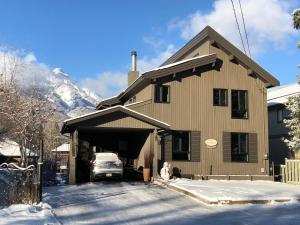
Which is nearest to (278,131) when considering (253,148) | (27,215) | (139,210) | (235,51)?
(253,148)

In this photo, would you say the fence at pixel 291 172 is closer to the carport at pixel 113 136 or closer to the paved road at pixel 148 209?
the carport at pixel 113 136

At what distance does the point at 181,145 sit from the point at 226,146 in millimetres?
2944

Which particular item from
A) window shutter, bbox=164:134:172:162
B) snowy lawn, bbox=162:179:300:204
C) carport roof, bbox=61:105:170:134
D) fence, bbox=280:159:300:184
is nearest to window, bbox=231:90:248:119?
fence, bbox=280:159:300:184

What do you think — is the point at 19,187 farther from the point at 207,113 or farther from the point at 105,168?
the point at 207,113

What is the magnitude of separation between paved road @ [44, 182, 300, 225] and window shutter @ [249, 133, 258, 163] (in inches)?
369

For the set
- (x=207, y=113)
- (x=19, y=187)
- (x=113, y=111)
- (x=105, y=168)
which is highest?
(x=207, y=113)

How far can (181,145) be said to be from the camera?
28.3m

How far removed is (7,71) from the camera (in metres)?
28.9

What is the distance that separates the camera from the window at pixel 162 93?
92.9 ft

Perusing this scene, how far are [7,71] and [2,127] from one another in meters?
3.59

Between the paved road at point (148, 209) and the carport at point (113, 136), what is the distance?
455 cm

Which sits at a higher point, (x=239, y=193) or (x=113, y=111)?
(x=113, y=111)

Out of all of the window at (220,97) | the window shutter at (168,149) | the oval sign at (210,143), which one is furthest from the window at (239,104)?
the window shutter at (168,149)

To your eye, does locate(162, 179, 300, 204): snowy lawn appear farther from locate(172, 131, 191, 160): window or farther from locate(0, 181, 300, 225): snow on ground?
locate(172, 131, 191, 160): window
